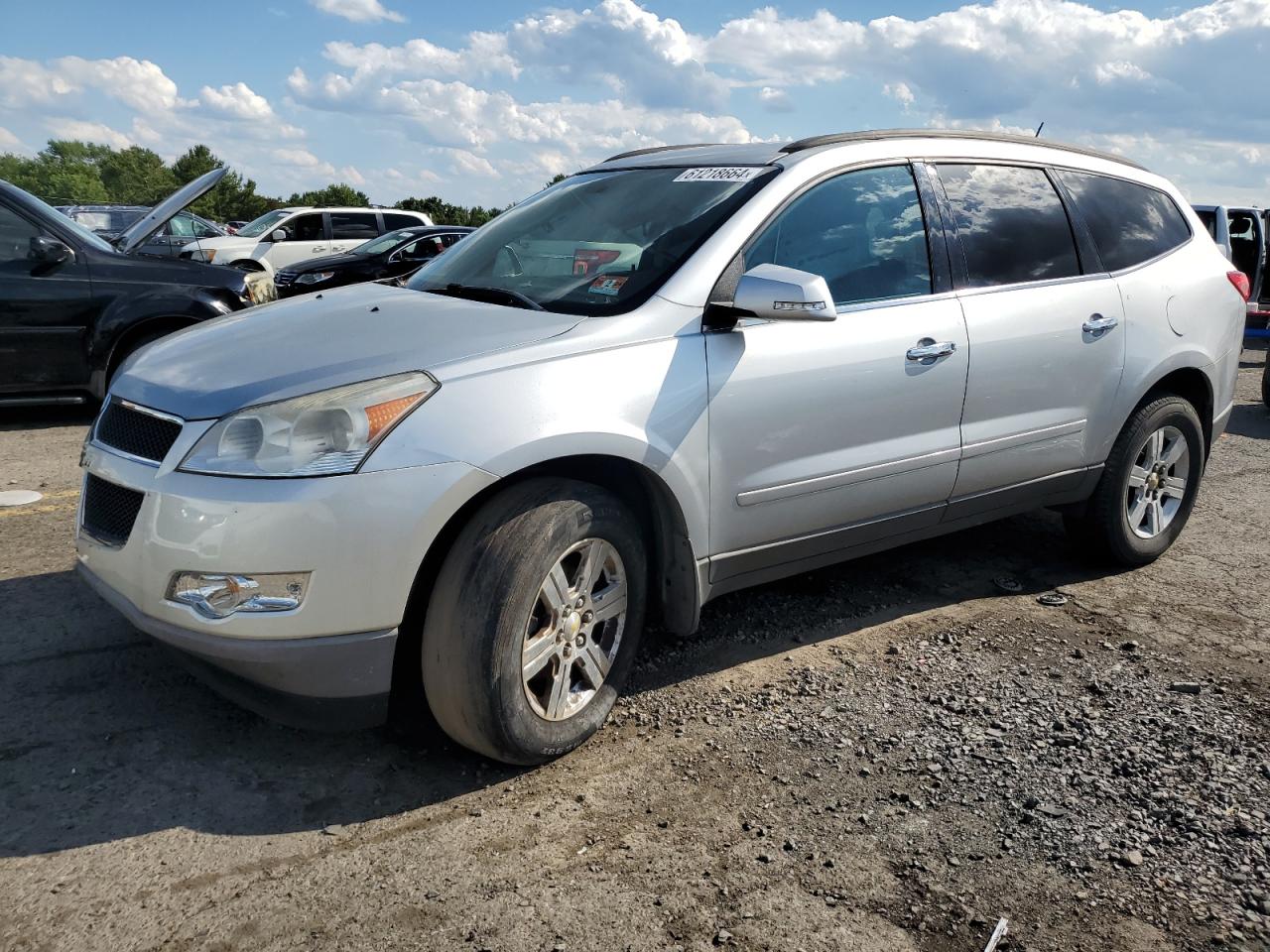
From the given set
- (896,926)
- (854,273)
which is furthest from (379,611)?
(854,273)

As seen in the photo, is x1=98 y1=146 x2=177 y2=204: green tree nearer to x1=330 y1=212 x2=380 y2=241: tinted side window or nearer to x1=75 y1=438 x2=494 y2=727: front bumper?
x1=330 y1=212 x2=380 y2=241: tinted side window

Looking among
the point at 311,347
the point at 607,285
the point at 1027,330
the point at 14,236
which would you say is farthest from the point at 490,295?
the point at 14,236

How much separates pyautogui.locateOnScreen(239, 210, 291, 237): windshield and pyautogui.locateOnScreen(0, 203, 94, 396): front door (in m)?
12.2

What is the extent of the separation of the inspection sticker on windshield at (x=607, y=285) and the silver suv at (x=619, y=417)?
0.04 feet

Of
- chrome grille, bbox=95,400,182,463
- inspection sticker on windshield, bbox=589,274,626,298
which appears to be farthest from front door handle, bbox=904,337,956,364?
chrome grille, bbox=95,400,182,463

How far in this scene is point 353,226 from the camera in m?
20.2

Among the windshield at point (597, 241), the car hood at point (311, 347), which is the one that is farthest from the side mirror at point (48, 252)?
the car hood at point (311, 347)

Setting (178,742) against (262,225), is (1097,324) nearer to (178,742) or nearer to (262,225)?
(178,742)

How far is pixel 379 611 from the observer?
273 cm

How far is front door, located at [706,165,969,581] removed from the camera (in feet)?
11.0

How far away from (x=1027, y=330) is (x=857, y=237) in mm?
867

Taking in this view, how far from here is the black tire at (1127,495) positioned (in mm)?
4660

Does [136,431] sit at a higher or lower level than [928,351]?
lower

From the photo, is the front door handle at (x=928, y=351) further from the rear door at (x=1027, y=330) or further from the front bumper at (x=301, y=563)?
the front bumper at (x=301, y=563)
